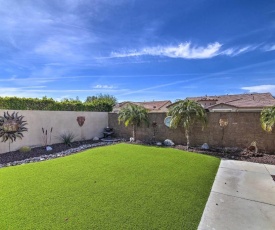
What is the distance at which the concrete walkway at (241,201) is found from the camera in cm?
282

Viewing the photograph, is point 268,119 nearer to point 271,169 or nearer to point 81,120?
point 271,169

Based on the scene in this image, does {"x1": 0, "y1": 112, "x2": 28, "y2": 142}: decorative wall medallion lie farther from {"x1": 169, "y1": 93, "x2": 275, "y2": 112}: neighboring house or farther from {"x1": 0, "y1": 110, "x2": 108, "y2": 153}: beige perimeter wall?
{"x1": 169, "y1": 93, "x2": 275, "y2": 112}: neighboring house

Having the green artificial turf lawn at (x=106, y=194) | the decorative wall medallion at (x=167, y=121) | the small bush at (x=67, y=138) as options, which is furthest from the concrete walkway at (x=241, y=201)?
the small bush at (x=67, y=138)

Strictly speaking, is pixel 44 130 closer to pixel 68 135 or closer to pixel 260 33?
pixel 68 135

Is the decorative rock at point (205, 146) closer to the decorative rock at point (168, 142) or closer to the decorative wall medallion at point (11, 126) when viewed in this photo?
the decorative rock at point (168, 142)

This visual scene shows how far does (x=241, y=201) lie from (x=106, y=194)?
2.83m

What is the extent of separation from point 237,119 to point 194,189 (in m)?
5.47

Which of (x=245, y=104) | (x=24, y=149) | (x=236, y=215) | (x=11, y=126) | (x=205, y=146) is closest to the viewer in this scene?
(x=236, y=215)

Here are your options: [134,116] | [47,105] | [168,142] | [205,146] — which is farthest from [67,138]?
[205,146]

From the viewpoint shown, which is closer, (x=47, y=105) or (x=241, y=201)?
(x=241, y=201)

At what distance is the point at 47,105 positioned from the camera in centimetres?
948

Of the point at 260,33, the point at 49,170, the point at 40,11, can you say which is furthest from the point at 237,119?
the point at 40,11

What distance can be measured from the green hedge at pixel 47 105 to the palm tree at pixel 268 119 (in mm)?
9733

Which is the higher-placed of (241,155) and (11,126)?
(11,126)
